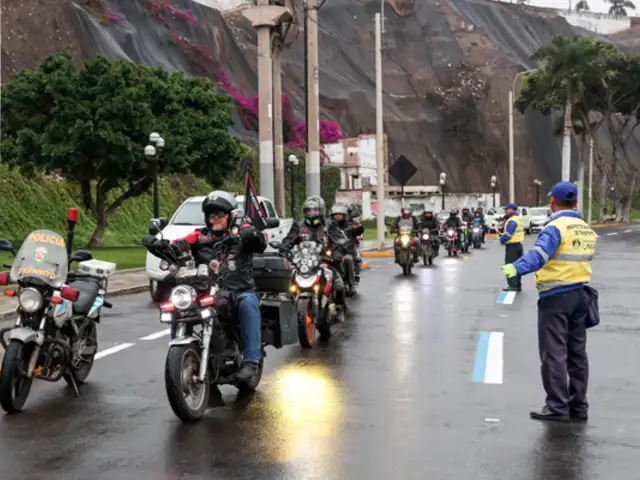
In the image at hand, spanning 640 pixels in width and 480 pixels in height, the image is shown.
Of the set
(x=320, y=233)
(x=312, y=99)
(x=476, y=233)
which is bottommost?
(x=476, y=233)

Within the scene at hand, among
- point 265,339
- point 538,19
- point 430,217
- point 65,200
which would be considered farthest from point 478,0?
point 265,339

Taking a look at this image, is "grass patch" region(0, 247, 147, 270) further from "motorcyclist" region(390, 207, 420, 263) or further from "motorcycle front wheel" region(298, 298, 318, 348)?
"motorcycle front wheel" region(298, 298, 318, 348)

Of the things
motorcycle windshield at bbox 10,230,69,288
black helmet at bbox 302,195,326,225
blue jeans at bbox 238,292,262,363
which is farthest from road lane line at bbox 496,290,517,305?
motorcycle windshield at bbox 10,230,69,288

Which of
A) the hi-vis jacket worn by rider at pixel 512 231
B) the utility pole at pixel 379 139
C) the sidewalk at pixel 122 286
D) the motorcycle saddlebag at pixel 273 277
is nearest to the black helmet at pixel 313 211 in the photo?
the motorcycle saddlebag at pixel 273 277

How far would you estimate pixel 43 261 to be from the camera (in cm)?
798

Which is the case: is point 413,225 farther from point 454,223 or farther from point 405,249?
point 454,223

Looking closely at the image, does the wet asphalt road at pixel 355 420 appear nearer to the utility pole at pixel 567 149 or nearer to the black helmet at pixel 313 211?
the black helmet at pixel 313 211

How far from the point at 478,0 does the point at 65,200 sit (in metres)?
97.8

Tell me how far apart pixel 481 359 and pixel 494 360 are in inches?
6.1

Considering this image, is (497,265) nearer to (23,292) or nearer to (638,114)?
(23,292)

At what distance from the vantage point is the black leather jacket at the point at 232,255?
7.94 meters

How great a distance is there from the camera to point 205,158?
39344 millimetres

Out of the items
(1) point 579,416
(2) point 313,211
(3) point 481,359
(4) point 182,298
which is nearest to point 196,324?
(4) point 182,298

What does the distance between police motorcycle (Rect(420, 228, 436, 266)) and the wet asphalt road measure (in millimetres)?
14452
